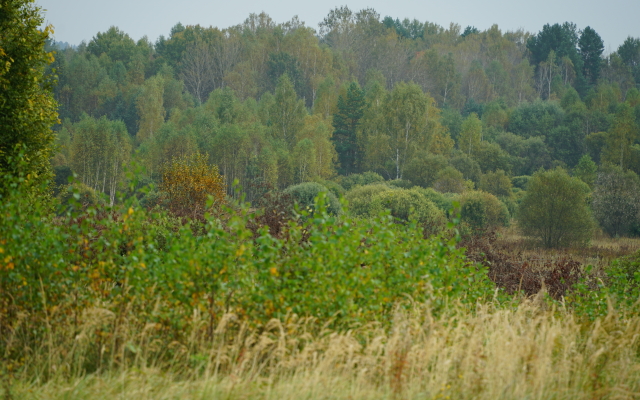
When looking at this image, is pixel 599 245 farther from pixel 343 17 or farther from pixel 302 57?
pixel 343 17

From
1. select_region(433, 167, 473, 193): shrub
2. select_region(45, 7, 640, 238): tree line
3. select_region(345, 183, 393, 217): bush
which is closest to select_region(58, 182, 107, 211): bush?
select_region(45, 7, 640, 238): tree line

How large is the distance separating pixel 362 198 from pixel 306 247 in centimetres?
2236

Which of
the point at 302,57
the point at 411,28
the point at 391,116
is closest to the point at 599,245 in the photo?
the point at 391,116

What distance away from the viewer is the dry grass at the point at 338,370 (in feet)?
13.8

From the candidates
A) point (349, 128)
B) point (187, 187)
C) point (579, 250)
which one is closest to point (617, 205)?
point (579, 250)

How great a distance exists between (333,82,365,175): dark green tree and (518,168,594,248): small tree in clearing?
22694 millimetres

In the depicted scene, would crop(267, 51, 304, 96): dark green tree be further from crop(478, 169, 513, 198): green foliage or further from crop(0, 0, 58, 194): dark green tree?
crop(0, 0, 58, 194): dark green tree

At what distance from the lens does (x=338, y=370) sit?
4.63 meters

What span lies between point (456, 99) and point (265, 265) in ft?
234

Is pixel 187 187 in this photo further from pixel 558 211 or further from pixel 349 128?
pixel 349 128

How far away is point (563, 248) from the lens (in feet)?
85.0

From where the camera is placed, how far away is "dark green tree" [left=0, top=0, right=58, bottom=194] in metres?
10.1

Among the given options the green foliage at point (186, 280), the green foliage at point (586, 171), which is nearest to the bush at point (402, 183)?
the green foliage at point (586, 171)

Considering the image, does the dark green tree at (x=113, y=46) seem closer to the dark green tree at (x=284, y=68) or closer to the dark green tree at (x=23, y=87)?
the dark green tree at (x=284, y=68)
